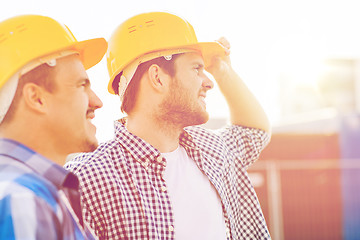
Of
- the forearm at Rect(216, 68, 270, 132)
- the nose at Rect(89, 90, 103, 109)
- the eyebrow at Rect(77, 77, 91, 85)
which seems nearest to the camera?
the eyebrow at Rect(77, 77, 91, 85)

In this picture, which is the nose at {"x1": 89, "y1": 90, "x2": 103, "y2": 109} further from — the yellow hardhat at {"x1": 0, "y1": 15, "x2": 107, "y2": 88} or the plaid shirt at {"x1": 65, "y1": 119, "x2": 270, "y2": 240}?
the plaid shirt at {"x1": 65, "y1": 119, "x2": 270, "y2": 240}

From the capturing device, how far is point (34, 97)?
66.8 inches

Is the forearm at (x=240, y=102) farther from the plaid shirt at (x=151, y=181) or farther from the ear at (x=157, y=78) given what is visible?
the ear at (x=157, y=78)

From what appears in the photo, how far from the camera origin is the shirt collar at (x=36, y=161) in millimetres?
1502

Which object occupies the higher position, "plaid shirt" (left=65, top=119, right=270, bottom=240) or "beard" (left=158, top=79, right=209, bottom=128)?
"beard" (left=158, top=79, right=209, bottom=128)

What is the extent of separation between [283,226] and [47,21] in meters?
9.90

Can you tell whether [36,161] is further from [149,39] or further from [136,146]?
[149,39]

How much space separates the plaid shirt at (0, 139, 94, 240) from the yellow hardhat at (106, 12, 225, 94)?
1347 millimetres

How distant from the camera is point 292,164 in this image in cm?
1120

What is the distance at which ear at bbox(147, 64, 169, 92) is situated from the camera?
281 cm

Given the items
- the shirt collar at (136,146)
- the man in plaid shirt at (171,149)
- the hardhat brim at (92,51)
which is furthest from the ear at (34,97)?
the shirt collar at (136,146)

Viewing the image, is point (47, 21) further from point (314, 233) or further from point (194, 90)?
point (314, 233)

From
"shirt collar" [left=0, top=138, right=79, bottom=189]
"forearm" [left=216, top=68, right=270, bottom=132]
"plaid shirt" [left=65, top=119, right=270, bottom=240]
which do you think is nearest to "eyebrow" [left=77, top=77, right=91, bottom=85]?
"shirt collar" [left=0, top=138, right=79, bottom=189]

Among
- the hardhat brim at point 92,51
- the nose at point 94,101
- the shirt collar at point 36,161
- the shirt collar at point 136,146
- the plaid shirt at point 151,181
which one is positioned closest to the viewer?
the shirt collar at point 36,161
